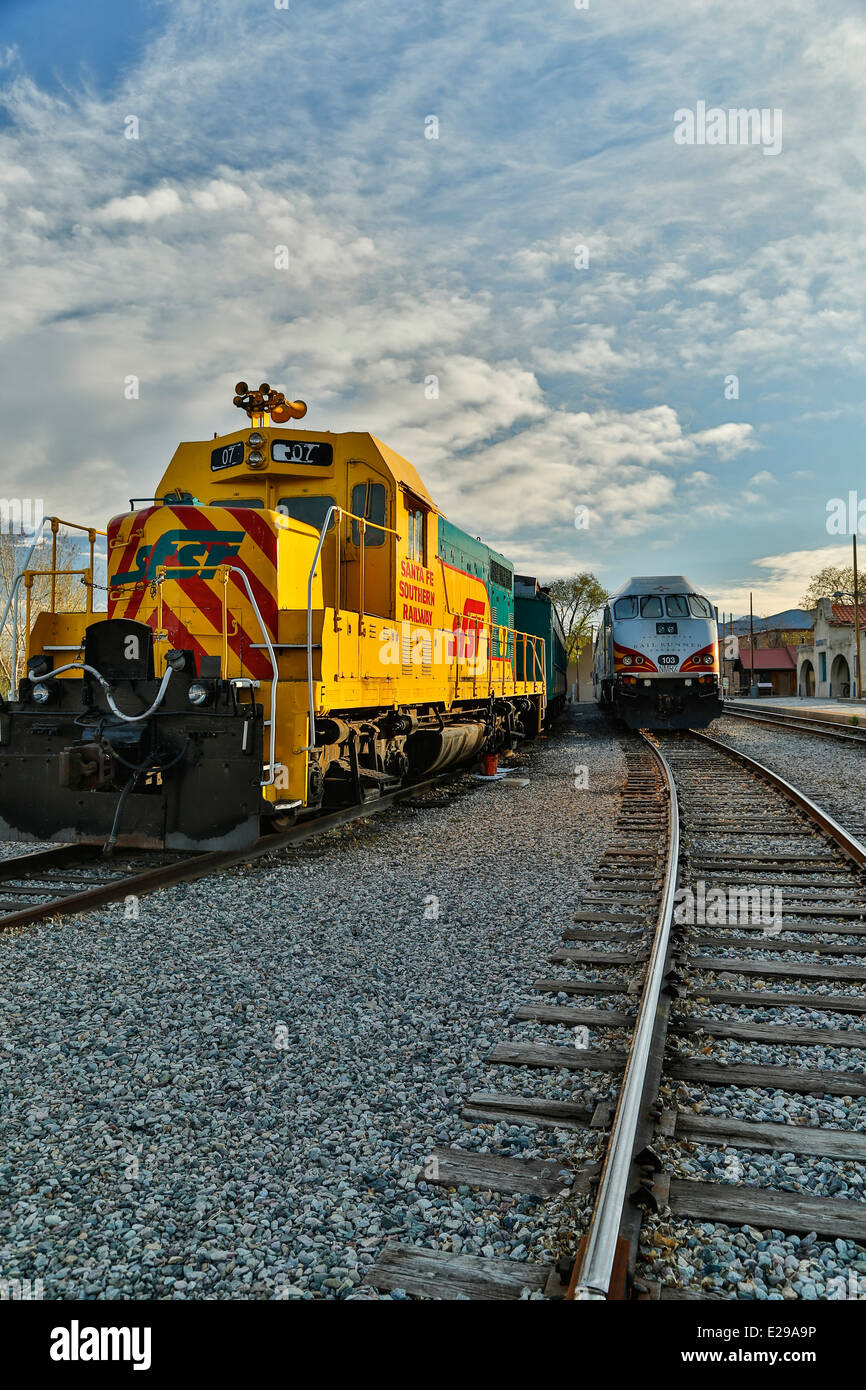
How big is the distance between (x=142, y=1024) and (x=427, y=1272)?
1.76m

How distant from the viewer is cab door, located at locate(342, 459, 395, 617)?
7.27 metres

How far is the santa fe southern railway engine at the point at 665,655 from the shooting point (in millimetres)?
16578

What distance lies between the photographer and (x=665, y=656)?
652 inches

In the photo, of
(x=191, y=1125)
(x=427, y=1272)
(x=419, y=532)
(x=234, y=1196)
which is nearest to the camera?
(x=427, y=1272)

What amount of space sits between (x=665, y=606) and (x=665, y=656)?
3.79 ft

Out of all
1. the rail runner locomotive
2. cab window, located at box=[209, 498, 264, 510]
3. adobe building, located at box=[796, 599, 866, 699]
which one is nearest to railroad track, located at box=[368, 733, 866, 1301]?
the rail runner locomotive

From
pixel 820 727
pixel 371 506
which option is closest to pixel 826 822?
pixel 371 506

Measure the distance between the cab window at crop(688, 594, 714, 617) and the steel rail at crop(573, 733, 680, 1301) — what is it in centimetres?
1392

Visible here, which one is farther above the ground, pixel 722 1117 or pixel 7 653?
pixel 7 653

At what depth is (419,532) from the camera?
330 inches

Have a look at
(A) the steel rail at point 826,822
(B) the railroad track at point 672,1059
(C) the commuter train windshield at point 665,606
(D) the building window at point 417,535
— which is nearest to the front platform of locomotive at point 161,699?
(D) the building window at point 417,535

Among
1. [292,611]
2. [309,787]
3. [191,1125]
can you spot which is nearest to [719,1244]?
[191,1125]

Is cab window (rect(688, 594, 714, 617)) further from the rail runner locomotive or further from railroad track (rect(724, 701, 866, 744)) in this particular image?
the rail runner locomotive
